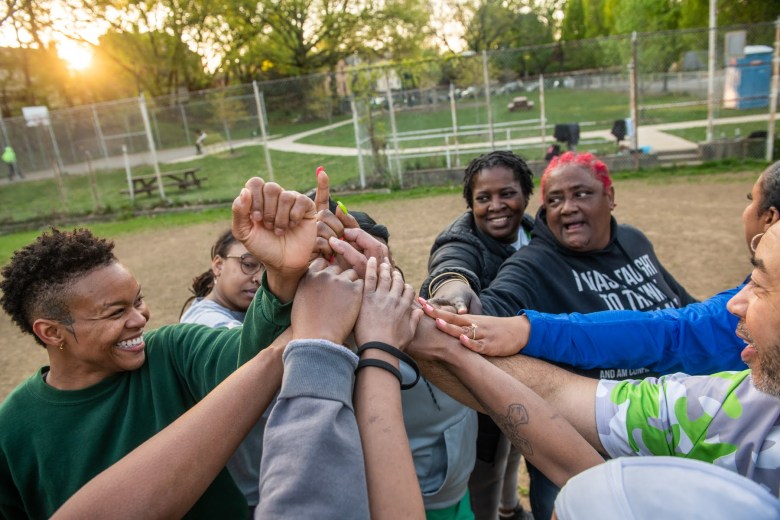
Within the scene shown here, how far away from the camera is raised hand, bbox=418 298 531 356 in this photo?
1732 mm

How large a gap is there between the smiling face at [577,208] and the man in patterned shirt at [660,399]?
1.15 meters

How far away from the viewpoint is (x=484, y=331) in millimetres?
1782

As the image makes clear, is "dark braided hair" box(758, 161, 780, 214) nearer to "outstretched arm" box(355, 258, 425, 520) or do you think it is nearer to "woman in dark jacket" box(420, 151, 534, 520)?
"woman in dark jacket" box(420, 151, 534, 520)

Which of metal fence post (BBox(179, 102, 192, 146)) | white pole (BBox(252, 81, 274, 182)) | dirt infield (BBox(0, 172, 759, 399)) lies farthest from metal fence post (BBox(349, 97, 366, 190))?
metal fence post (BBox(179, 102, 192, 146))

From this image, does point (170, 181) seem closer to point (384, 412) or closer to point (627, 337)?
point (627, 337)

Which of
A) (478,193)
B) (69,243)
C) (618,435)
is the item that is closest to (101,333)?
(69,243)

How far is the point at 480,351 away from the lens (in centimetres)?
173

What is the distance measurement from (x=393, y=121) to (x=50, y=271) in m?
11.5

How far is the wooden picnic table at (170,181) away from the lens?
50.1 ft

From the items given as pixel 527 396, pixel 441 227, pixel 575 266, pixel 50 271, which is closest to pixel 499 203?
pixel 575 266

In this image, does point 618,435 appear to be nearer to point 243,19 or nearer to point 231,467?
point 231,467

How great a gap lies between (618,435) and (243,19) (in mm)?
37202

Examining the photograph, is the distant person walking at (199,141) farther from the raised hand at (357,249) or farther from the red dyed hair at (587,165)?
the raised hand at (357,249)

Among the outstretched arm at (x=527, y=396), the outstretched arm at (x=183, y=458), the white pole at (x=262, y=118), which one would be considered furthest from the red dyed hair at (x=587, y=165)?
the white pole at (x=262, y=118)
